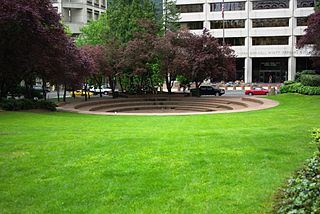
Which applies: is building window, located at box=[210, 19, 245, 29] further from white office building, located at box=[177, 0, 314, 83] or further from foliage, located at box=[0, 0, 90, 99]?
foliage, located at box=[0, 0, 90, 99]

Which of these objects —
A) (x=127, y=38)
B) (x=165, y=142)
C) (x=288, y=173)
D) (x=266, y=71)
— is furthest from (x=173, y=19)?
(x=288, y=173)

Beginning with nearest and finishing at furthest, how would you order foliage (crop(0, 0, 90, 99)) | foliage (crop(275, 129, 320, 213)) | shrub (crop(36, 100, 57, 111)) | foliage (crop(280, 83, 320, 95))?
1. foliage (crop(275, 129, 320, 213))
2. foliage (crop(0, 0, 90, 99))
3. shrub (crop(36, 100, 57, 111))
4. foliage (crop(280, 83, 320, 95))

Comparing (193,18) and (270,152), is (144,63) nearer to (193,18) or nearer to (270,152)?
(270,152)

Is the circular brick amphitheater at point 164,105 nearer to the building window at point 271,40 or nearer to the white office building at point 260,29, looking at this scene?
the white office building at point 260,29

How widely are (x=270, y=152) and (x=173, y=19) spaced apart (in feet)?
142

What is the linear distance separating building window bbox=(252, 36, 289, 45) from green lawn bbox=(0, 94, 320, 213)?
6556cm

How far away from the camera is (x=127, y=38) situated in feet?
148

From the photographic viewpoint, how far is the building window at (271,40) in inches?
2913

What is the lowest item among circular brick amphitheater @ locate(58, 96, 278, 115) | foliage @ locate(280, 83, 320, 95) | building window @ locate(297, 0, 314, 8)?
circular brick amphitheater @ locate(58, 96, 278, 115)

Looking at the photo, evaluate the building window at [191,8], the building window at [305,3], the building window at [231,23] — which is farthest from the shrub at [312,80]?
the building window at [191,8]

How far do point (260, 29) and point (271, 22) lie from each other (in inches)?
95.9

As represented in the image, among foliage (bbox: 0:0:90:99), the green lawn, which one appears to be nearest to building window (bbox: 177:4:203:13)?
foliage (bbox: 0:0:90:99)

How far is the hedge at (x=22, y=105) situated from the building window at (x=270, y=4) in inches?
2231

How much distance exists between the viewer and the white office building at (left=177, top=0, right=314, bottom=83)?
2869 inches
